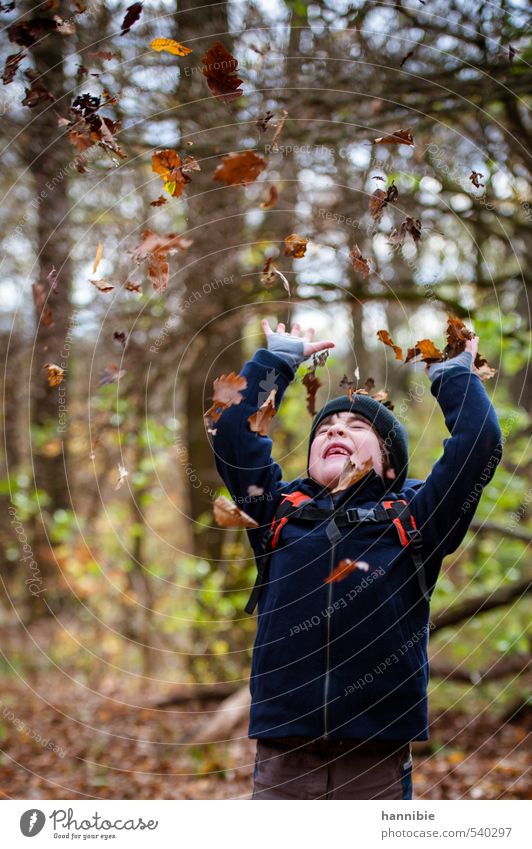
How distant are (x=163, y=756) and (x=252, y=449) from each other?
157 inches

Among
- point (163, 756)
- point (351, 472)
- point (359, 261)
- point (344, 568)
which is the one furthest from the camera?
point (163, 756)

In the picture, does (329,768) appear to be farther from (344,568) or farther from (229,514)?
(229,514)

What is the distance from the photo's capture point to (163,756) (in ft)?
19.0

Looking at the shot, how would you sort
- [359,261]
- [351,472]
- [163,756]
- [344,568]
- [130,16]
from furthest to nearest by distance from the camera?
[163,756]
[130,16]
[359,261]
[351,472]
[344,568]

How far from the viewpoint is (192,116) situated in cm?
496

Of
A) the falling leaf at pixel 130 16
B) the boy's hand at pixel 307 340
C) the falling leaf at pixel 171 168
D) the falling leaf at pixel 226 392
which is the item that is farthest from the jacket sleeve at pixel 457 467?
the falling leaf at pixel 130 16

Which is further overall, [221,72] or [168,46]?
[168,46]

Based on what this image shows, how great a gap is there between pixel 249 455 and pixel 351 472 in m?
0.37

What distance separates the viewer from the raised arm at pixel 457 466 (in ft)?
8.09

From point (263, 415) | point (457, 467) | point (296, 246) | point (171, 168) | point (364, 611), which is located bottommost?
point (364, 611)

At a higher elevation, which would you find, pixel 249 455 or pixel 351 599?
pixel 249 455

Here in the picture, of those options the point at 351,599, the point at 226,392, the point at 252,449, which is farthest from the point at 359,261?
the point at 351,599
